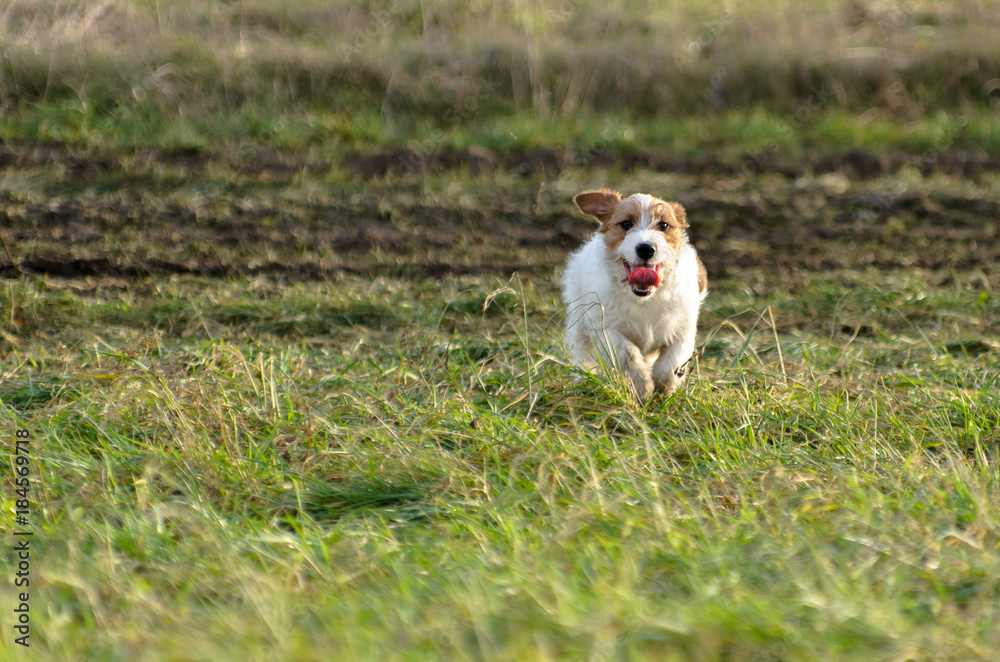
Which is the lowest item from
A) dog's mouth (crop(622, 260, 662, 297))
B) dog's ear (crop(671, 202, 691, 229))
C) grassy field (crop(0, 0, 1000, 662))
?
grassy field (crop(0, 0, 1000, 662))

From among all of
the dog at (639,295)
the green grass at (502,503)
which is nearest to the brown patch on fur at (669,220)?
the dog at (639,295)

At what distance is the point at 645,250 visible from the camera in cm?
401

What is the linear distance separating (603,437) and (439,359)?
1206mm

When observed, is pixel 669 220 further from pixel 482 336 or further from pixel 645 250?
pixel 482 336

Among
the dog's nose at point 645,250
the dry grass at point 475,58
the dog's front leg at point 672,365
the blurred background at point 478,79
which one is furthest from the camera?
the dry grass at point 475,58

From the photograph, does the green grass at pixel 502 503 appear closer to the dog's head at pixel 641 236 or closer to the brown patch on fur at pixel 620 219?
the dog's head at pixel 641 236

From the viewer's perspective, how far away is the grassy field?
264 cm

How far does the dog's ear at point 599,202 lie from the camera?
14.5ft

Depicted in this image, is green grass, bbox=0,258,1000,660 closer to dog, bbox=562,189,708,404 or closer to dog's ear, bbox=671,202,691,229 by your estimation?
dog, bbox=562,189,708,404

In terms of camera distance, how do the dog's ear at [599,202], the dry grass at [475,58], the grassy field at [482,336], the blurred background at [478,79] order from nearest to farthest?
the grassy field at [482,336] → the dog's ear at [599,202] → the blurred background at [478,79] → the dry grass at [475,58]

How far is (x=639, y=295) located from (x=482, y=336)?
164 cm

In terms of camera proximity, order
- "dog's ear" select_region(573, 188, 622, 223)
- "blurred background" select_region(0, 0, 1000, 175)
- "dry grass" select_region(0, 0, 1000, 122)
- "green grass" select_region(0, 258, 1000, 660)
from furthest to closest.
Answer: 1. "dry grass" select_region(0, 0, 1000, 122)
2. "blurred background" select_region(0, 0, 1000, 175)
3. "dog's ear" select_region(573, 188, 622, 223)
4. "green grass" select_region(0, 258, 1000, 660)

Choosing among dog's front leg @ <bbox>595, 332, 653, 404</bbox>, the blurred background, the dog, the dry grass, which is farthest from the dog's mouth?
the dry grass

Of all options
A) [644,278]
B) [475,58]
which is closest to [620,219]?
[644,278]
